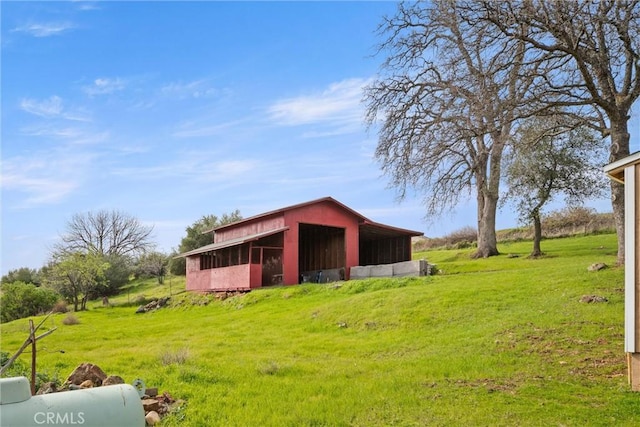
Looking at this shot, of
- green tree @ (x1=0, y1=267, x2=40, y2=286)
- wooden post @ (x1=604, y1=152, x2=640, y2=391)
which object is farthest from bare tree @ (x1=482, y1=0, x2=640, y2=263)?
green tree @ (x1=0, y1=267, x2=40, y2=286)

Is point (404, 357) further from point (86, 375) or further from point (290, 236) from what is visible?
point (290, 236)

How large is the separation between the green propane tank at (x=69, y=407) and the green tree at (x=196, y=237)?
51.7m

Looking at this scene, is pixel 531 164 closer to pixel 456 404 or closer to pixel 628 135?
pixel 628 135

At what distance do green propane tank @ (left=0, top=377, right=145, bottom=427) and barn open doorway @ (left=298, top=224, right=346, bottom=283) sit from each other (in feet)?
92.9

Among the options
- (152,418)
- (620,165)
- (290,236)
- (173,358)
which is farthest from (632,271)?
(290,236)

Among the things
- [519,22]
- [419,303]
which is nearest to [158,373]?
[419,303]

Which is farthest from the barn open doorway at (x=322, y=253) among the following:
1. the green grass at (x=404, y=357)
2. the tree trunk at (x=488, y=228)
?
the green grass at (x=404, y=357)

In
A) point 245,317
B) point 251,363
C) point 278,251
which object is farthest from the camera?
point 278,251

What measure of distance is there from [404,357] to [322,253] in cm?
2403

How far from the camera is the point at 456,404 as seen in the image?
27.1 ft

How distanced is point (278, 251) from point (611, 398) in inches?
992

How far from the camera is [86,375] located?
8492 mm

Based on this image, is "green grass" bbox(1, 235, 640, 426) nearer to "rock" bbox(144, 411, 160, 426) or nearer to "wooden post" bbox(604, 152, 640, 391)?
"rock" bbox(144, 411, 160, 426)

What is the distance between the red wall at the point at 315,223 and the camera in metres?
31.0
